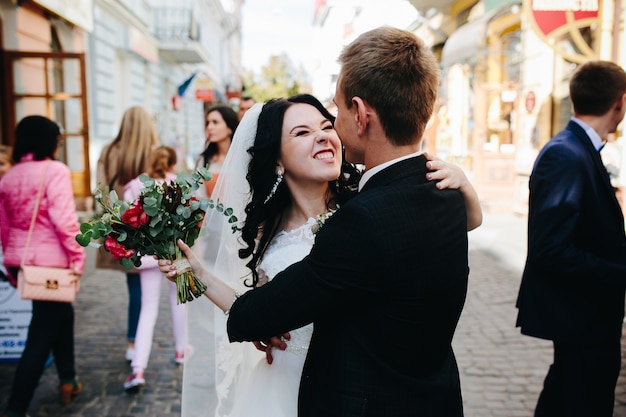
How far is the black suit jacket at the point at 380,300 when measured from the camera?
1.43 metres

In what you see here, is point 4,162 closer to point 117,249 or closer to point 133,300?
point 133,300

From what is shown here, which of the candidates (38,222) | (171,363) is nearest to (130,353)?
(171,363)

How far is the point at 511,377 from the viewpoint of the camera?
180 inches

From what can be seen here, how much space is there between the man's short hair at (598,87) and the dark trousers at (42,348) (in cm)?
337

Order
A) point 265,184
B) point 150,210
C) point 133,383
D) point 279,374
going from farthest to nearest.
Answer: point 133,383 → point 265,184 → point 279,374 → point 150,210

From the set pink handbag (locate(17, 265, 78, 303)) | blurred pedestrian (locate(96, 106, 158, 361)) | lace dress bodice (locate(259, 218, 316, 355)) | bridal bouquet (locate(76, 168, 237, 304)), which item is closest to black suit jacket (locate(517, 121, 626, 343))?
lace dress bodice (locate(259, 218, 316, 355))

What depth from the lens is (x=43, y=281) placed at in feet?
12.1

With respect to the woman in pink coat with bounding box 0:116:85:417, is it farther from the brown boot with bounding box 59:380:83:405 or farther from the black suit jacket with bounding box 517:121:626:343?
the black suit jacket with bounding box 517:121:626:343

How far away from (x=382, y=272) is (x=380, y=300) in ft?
0.34

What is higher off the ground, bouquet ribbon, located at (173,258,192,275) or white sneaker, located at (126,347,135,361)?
bouquet ribbon, located at (173,258,192,275)

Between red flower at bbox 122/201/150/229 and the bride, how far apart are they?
310 mm

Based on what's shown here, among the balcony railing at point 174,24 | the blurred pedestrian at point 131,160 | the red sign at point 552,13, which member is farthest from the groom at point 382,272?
the balcony railing at point 174,24

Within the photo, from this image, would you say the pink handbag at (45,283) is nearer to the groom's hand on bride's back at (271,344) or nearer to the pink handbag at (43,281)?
the pink handbag at (43,281)

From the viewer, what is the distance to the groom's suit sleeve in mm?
1413
